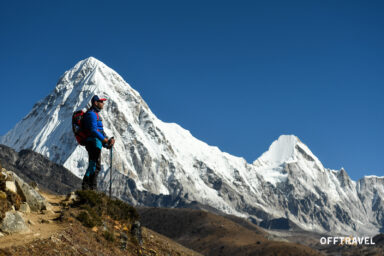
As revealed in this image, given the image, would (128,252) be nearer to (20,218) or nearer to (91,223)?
(91,223)

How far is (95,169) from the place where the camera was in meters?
20.6

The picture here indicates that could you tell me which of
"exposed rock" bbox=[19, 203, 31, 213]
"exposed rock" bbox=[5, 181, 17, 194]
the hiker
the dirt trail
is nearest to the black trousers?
the hiker

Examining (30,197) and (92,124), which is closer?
(30,197)

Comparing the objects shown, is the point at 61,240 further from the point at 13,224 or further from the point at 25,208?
the point at 25,208

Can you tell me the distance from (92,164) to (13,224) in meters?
5.76

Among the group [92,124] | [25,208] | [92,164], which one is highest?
[92,124]

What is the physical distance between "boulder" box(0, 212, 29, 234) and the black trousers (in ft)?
16.4

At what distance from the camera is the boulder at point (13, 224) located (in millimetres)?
14594

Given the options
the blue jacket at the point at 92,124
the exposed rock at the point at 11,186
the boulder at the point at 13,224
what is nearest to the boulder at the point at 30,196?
the exposed rock at the point at 11,186

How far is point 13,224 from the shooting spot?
48.6ft

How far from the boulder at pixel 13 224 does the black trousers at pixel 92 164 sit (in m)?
5.01

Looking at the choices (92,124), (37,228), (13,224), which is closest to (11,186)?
(37,228)

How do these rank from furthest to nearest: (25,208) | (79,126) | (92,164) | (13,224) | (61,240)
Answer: (92,164) → (79,126) → (25,208) → (61,240) → (13,224)

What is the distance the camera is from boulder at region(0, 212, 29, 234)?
14594 millimetres
